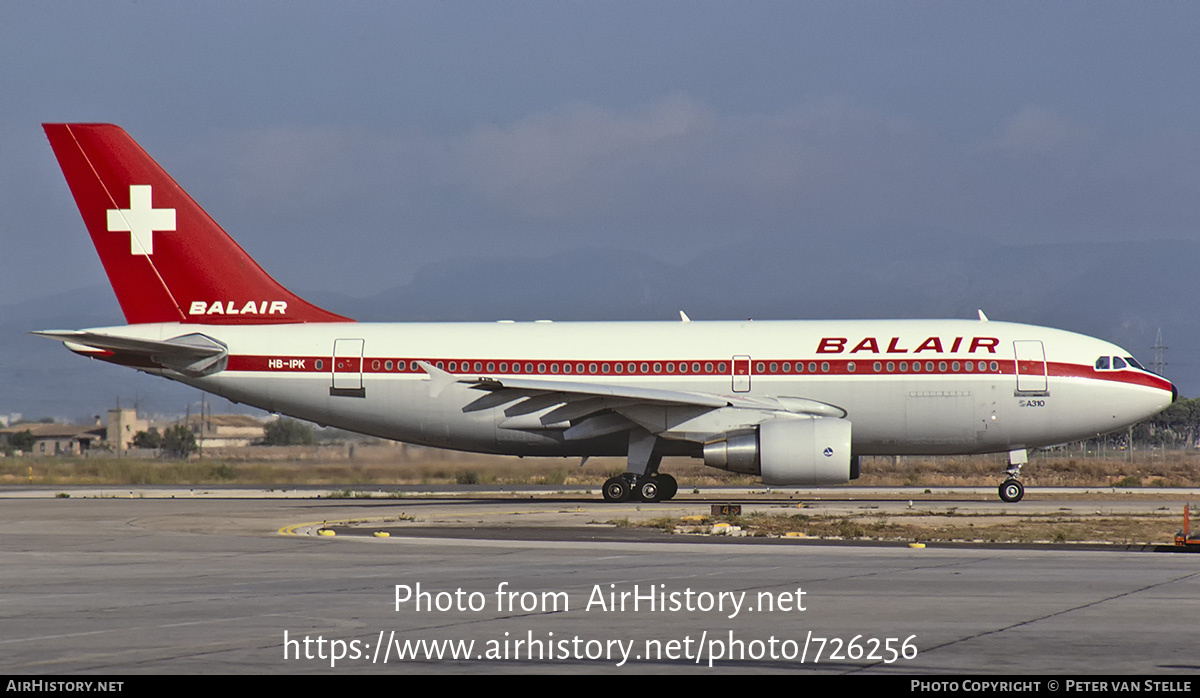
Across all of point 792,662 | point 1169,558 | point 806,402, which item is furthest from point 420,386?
point 792,662

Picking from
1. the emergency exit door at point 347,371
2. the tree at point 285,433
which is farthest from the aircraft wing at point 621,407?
the tree at point 285,433

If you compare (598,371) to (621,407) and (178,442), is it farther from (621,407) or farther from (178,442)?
(178,442)

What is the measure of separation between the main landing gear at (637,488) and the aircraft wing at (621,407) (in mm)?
1108

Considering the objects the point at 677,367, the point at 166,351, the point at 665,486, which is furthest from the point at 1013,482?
the point at 166,351

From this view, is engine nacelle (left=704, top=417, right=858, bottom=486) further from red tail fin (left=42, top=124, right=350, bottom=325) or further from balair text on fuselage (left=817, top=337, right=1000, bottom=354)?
red tail fin (left=42, top=124, right=350, bottom=325)

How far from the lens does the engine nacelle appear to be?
90.3ft

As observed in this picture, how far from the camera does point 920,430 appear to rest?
29.4 m

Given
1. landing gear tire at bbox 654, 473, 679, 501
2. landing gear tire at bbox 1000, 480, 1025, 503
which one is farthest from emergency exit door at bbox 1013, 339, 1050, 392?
landing gear tire at bbox 654, 473, 679, 501

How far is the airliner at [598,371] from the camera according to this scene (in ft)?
95.3

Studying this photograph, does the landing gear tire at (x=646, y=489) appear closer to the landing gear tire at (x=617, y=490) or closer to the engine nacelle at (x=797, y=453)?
the landing gear tire at (x=617, y=490)

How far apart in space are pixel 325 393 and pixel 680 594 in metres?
19.4

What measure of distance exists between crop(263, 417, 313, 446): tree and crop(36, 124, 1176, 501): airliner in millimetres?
23304

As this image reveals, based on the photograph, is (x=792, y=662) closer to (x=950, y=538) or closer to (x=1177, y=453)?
(x=950, y=538)

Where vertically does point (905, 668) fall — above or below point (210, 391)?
below
